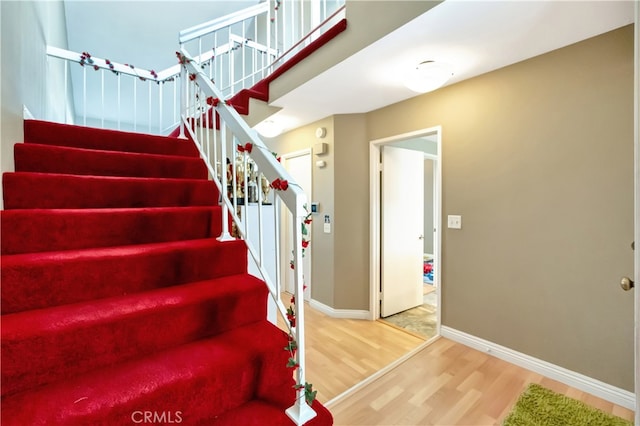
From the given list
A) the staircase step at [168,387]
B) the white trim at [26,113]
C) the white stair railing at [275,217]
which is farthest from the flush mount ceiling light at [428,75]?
the white trim at [26,113]

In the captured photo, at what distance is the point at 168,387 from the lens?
977 millimetres

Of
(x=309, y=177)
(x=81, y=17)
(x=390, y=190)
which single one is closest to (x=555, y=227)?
(x=390, y=190)

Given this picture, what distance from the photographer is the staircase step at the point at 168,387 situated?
0.85 m

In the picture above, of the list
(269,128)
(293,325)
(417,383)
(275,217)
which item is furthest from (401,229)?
(293,325)

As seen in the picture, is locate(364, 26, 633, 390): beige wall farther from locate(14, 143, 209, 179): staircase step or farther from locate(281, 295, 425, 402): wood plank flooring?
locate(14, 143, 209, 179): staircase step

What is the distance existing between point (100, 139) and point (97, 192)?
2.17 feet

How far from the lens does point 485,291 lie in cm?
236

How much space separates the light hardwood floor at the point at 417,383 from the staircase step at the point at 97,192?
1.56 meters

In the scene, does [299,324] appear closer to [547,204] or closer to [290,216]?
[547,204]

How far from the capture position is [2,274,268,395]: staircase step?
93cm

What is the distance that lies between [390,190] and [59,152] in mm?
2831

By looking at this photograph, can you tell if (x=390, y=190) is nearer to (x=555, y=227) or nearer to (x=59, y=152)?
(x=555, y=227)

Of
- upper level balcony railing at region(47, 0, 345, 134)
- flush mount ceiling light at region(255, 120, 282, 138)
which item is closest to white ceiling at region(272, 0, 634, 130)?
upper level balcony railing at region(47, 0, 345, 134)

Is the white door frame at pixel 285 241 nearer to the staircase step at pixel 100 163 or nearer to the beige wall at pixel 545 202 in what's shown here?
the beige wall at pixel 545 202
